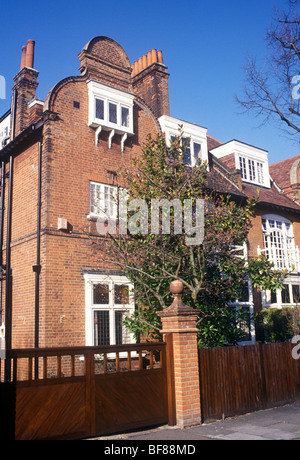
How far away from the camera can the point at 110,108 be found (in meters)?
14.2

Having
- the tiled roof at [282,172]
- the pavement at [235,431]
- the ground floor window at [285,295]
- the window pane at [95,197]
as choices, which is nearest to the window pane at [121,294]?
the window pane at [95,197]

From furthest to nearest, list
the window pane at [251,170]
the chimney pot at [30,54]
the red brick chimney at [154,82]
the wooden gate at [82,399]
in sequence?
the window pane at [251,170], the red brick chimney at [154,82], the chimney pot at [30,54], the wooden gate at [82,399]

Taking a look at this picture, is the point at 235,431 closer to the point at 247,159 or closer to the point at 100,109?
the point at 100,109

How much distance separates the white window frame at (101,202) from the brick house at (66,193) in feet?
0.11

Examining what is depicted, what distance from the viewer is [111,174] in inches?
542

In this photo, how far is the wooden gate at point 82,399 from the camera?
233 inches

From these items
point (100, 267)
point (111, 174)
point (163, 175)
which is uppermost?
point (111, 174)

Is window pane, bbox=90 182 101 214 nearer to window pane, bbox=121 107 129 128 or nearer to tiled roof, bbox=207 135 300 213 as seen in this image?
window pane, bbox=121 107 129 128

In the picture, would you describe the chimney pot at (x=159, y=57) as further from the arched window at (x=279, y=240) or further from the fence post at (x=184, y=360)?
the fence post at (x=184, y=360)

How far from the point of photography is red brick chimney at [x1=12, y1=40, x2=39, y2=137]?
14.7 metres

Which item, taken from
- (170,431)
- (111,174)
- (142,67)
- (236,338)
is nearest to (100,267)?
(111,174)

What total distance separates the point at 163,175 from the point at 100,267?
369 centimetres
